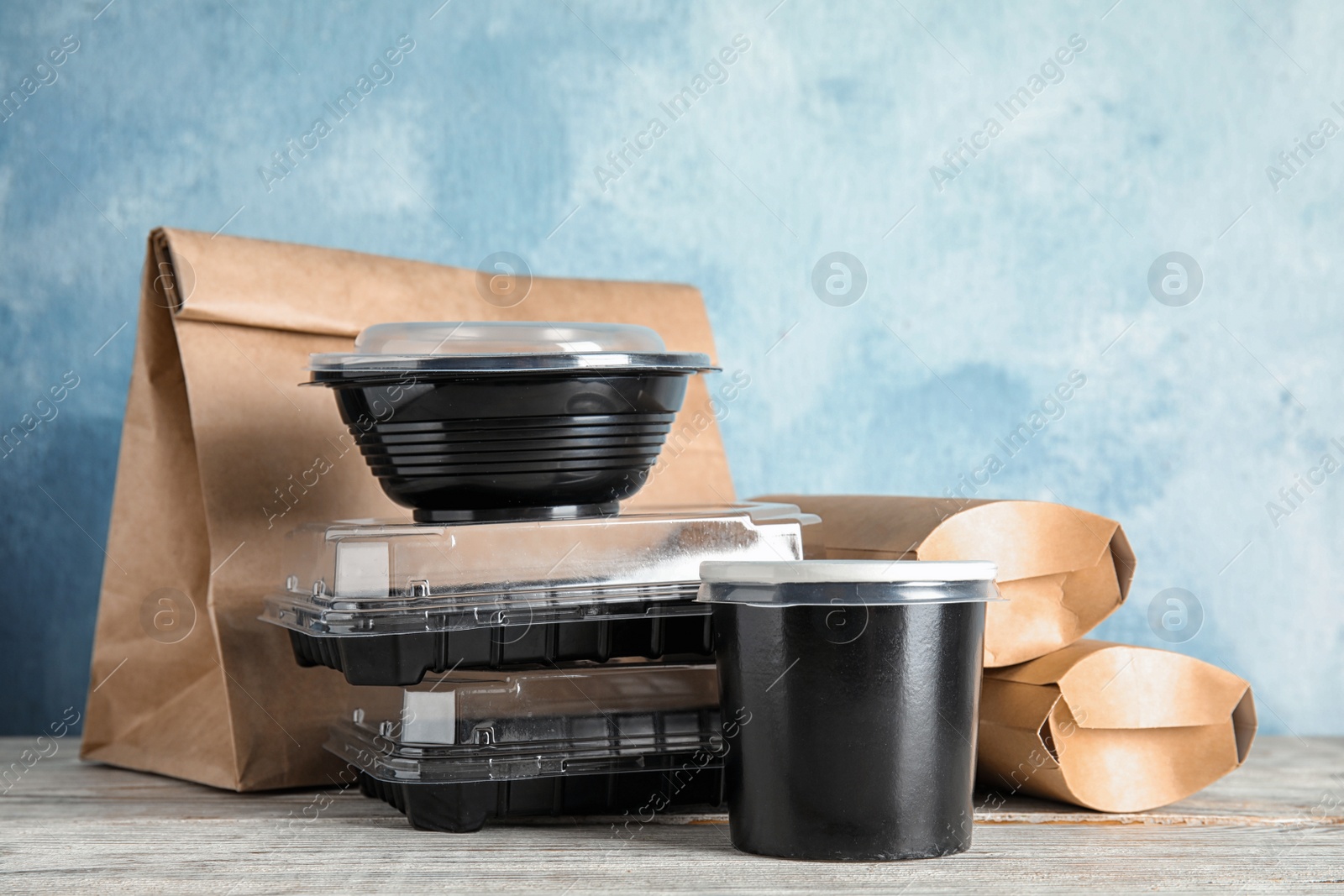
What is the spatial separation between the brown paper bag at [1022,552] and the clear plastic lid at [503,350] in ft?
0.82

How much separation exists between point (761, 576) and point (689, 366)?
28 centimetres

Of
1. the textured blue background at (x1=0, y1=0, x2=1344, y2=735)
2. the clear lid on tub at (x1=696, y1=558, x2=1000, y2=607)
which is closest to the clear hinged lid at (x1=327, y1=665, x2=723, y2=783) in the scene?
the clear lid on tub at (x1=696, y1=558, x2=1000, y2=607)

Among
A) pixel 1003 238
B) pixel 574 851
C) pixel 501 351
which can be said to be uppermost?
pixel 1003 238

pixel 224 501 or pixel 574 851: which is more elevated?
pixel 224 501

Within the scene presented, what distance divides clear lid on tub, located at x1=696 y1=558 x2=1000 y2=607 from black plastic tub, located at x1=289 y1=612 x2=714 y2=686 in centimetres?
18

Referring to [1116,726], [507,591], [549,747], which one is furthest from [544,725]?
[1116,726]

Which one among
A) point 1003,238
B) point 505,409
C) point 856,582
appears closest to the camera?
point 856,582

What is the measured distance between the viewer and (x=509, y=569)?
1.06 m

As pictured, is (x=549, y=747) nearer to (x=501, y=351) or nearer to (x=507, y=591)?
(x=507, y=591)

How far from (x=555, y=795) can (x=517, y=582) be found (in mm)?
195

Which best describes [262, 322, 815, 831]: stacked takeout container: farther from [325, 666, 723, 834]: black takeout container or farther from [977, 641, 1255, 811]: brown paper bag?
[977, 641, 1255, 811]: brown paper bag

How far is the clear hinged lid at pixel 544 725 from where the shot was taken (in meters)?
1.05

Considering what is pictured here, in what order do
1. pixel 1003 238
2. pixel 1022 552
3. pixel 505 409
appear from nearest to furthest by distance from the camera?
pixel 505 409
pixel 1022 552
pixel 1003 238

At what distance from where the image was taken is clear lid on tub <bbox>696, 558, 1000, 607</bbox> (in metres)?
0.89
